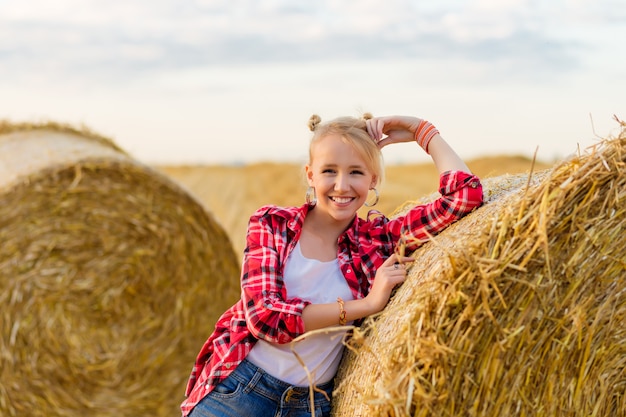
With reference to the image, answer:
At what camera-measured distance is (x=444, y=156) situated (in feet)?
8.40

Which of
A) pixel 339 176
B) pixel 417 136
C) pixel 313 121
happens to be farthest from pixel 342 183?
pixel 417 136

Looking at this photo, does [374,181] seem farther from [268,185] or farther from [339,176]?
[268,185]

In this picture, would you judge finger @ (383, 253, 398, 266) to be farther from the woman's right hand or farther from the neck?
the neck

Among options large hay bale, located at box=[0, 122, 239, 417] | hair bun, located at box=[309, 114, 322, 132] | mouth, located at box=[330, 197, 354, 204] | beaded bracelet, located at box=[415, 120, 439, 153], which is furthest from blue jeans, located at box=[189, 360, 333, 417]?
large hay bale, located at box=[0, 122, 239, 417]

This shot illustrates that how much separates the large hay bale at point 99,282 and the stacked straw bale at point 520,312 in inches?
94.8

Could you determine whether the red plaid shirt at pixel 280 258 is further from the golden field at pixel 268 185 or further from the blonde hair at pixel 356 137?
the golden field at pixel 268 185

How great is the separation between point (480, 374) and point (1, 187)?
298cm

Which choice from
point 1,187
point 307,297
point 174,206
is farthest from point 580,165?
point 1,187

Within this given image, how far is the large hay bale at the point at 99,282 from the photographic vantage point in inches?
166

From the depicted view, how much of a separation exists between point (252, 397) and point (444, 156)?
96 centimetres

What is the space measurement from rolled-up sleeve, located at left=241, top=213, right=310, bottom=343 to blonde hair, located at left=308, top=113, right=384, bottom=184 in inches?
11.7

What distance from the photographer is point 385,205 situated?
798cm

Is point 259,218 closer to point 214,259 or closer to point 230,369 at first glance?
point 230,369

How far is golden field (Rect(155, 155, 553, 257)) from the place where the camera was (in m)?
8.80
